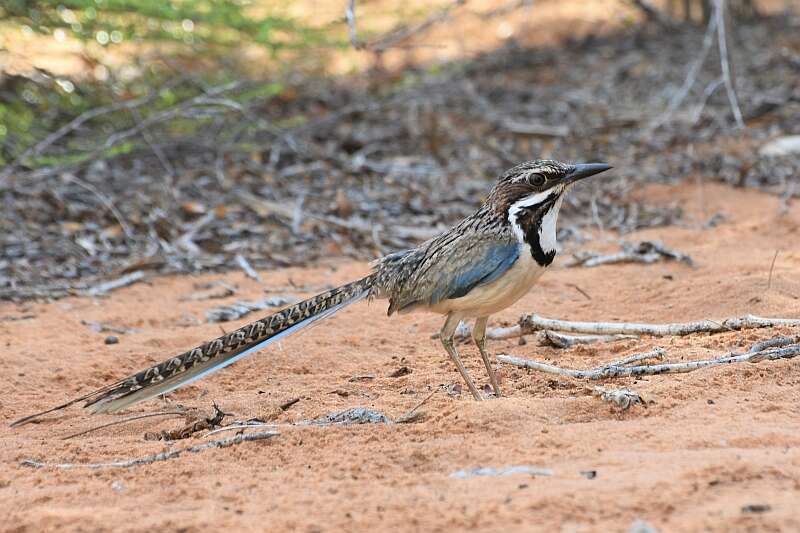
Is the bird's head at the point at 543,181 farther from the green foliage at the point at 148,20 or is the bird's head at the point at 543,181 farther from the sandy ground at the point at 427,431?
the green foliage at the point at 148,20

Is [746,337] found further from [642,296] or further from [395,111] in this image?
[395,111]

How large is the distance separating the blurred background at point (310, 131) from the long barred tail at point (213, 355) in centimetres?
205

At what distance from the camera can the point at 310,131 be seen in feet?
39.6

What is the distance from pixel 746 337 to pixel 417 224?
4430mm

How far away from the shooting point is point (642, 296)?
709 centimetres

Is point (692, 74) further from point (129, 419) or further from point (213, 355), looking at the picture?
point (129, 419)

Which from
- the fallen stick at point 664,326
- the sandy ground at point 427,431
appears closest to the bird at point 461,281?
the sandy ground at point 427,431

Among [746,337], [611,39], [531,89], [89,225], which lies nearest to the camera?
[746,337]

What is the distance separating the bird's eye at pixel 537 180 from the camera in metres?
5.40

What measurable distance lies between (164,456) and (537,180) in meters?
2.27

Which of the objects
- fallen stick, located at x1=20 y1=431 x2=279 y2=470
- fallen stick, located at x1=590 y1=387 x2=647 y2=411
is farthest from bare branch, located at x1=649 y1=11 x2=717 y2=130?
fallen stick, located at x1=20 y1=431 x2=279 y2=470

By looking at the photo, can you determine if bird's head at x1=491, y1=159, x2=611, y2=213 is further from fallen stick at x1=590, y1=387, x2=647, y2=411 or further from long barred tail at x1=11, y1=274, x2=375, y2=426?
fallen stick at x1=590, y1=387, x2=647, y2=411

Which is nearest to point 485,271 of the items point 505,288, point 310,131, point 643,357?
point 505,288

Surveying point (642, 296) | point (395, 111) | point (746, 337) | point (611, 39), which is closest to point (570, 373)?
point (746, 337)
